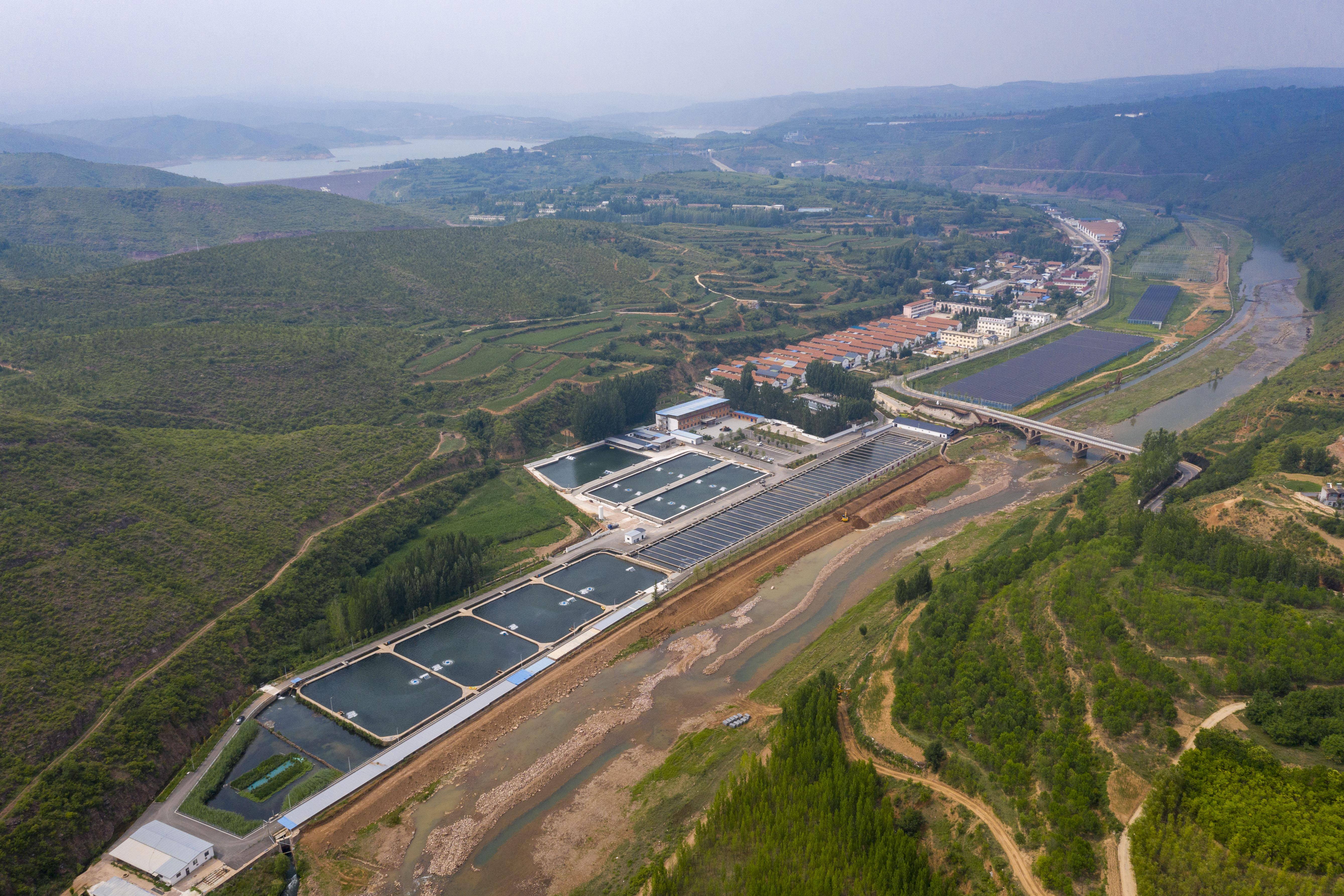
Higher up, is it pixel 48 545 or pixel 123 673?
pixel 48 545

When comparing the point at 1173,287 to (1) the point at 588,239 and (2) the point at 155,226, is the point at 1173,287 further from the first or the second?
(2) the point at 155,226

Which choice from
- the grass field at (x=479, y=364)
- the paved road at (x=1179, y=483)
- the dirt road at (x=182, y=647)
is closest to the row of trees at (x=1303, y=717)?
the paved road at (x=1179, y=483)

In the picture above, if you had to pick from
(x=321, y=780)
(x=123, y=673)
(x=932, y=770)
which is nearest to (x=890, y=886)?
(x=932, y=770)

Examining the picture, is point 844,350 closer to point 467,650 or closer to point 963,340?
point 963,340

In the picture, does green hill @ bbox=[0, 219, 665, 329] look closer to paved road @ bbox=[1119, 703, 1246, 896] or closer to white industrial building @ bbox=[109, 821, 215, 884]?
white industrial building @ bbox=[109, 821, 215, 884]

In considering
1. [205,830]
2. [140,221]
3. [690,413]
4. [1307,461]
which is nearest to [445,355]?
[690,413]

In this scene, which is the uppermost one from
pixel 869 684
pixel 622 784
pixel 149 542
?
pixel 149 542

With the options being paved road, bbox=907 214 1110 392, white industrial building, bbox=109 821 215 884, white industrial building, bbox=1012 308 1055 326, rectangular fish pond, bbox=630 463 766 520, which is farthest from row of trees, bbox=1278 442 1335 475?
white industrial building, bbox=1012 308 1055 326
